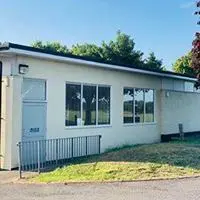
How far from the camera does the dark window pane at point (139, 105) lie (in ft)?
71.6

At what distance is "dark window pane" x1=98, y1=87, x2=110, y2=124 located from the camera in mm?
19234

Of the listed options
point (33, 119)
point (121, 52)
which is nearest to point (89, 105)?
point (33, 119)

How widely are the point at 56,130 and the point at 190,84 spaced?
1304 centimetres

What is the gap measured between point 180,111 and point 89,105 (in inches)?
359

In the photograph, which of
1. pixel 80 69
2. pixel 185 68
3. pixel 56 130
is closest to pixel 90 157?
pixel 56 130

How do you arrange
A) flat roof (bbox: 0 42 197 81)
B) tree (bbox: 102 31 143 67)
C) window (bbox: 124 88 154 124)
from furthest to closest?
tree (bbox: 102 31 143 67) → window (bbox: 124 88 154 124) → flat roof (bbox: 0 42 197 81)

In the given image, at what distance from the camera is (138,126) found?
21.8m

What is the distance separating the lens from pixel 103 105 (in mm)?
19469

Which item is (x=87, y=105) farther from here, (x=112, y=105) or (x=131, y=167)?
(x=131, y=167)

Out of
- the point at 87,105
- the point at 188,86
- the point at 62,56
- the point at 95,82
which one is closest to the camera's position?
the point at 62,56

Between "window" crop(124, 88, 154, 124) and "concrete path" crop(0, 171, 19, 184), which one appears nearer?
"concrete path" crop(0, 171, 19, 184)

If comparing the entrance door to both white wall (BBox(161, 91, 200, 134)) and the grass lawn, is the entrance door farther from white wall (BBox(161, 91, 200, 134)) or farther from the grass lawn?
white wall (BBox(161, 91, 200, 134))

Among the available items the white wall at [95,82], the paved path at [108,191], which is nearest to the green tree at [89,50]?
the white wall at [95,82]

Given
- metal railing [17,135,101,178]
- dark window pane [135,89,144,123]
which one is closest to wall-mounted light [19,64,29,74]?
metal railing [17,135,101,178]
